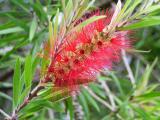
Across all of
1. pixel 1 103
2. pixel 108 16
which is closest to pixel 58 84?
pixel 108 16

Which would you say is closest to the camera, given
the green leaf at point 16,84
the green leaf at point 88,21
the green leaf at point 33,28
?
the green leaf at point 88,21

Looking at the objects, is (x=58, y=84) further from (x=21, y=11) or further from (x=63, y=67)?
(x=21, y=11)

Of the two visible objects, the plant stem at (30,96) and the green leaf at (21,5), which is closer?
the plant stem at (30,96)

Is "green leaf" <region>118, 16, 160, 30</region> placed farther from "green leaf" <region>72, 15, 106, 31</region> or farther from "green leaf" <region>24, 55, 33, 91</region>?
"green leaf" <region>24, 55, 33, 91</region>

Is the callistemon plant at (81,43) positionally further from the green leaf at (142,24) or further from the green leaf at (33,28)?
the green leaf at (33,28)

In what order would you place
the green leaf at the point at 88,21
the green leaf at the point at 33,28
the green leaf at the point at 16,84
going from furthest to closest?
the green leaf at the point at 33,28 → the green leaf at the point at 16,84 → the green leaf at the point at 88,21

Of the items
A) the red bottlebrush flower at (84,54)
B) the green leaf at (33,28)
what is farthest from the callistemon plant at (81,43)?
the green leaf at (33,28)

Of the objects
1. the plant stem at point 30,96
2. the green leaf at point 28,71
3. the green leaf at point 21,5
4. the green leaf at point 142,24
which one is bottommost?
the plant stem at point 30,96

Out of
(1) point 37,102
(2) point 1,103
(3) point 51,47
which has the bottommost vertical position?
(2) point 1,103

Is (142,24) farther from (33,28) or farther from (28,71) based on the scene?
(33,28)
